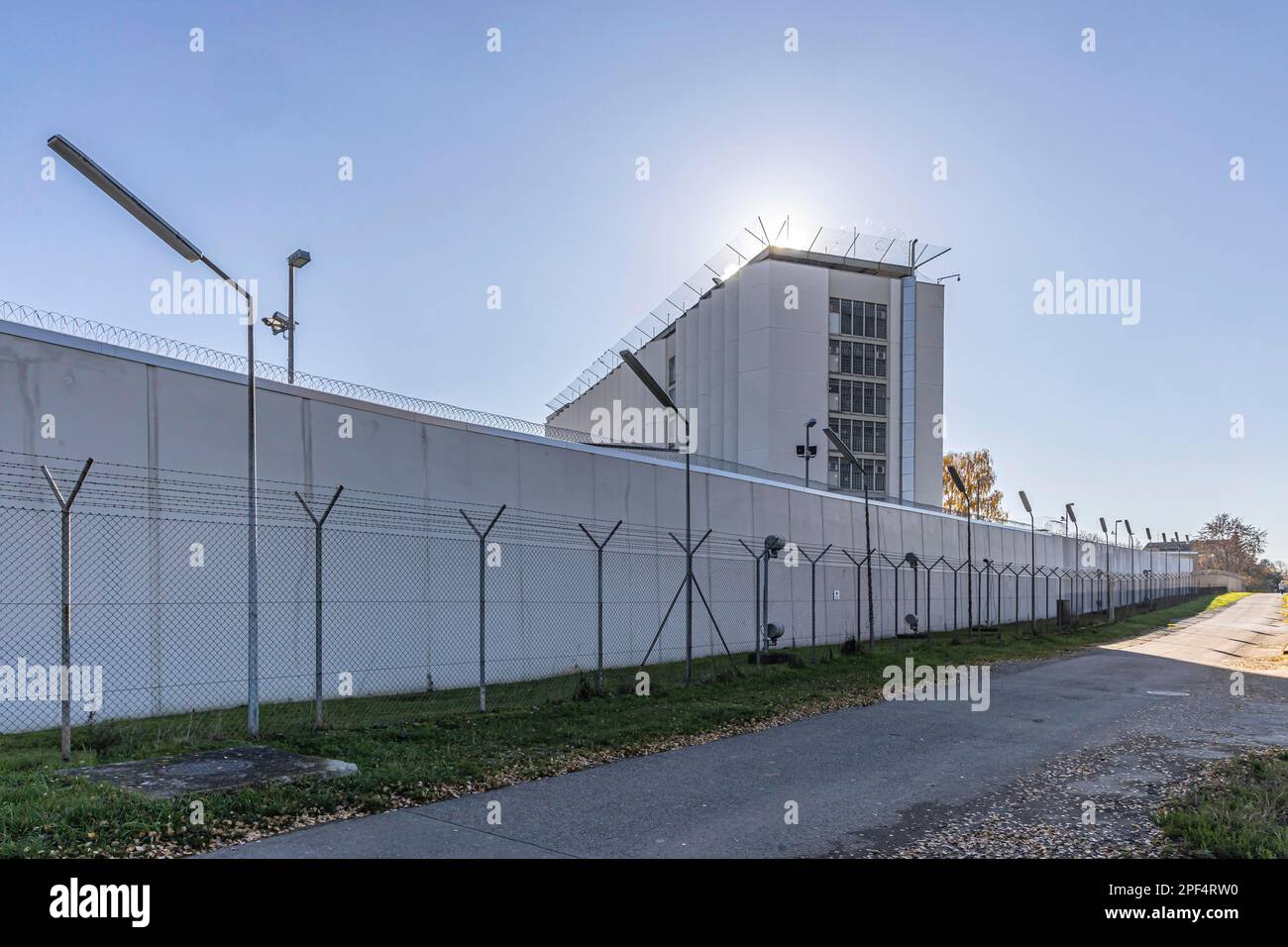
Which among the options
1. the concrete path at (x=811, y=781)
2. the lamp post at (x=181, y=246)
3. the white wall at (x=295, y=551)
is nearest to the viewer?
the concrete path at (x=811, y=781)

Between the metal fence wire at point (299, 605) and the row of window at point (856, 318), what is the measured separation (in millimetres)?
42372

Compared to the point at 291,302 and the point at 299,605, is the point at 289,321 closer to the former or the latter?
the point at 291,302

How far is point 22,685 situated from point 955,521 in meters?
41.8

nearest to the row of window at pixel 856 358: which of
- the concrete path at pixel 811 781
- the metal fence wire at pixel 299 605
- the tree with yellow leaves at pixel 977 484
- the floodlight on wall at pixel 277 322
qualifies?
the tree with yellow leaves at pixel 977 484

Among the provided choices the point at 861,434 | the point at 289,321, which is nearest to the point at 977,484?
the point at 861,434

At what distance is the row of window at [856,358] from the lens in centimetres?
6328

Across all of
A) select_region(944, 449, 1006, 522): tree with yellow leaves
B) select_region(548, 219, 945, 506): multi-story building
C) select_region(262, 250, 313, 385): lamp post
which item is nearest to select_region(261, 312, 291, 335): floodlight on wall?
select_region(262, 250, 313, 385): lamp post

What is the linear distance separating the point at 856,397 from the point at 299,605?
175 feet

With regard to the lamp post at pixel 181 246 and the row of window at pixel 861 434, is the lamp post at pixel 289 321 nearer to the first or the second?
the lamp post at pixel 181 246

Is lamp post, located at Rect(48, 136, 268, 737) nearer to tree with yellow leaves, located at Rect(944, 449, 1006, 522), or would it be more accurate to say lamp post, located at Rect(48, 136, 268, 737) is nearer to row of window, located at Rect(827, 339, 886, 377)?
row of window, located at Rect(827, 339, 886, 377)

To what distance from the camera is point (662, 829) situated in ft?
23.9

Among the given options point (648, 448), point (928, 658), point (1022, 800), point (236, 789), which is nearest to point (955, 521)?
point (648, 448)

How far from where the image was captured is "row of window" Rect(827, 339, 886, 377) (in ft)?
208
